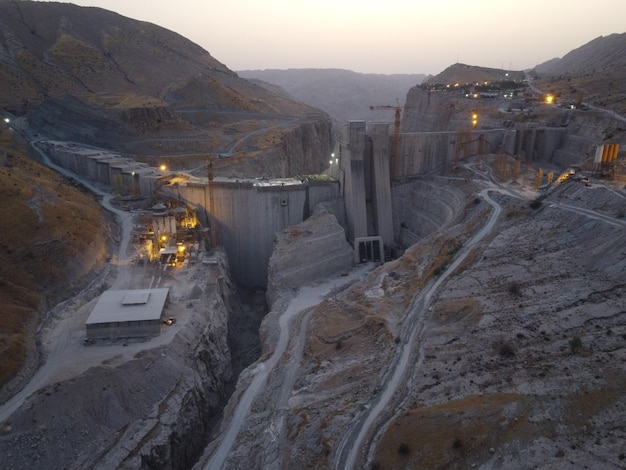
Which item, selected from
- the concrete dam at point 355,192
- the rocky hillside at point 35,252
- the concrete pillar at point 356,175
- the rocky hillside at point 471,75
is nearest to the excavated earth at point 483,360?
the rocky hillside at point 35,252

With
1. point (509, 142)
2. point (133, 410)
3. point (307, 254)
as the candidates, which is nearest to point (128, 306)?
point (133, 410)

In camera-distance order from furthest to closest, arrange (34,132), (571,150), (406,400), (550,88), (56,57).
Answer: (56,57) < (550,88) < (34,132) < (571,150) < (406,400)

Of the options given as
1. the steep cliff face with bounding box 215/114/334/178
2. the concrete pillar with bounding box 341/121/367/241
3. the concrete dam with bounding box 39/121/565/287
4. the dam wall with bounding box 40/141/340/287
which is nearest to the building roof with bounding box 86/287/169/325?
the dam wall with bounding box 40/141/340/287

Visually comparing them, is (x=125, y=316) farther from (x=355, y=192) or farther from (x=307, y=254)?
(x=355, y=192)

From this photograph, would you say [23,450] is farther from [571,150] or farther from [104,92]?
[104,92]

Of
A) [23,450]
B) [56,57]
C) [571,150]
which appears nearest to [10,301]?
[23,450]

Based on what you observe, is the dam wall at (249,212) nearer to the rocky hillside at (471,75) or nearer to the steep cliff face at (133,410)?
the steep cliff face at (133,410)
